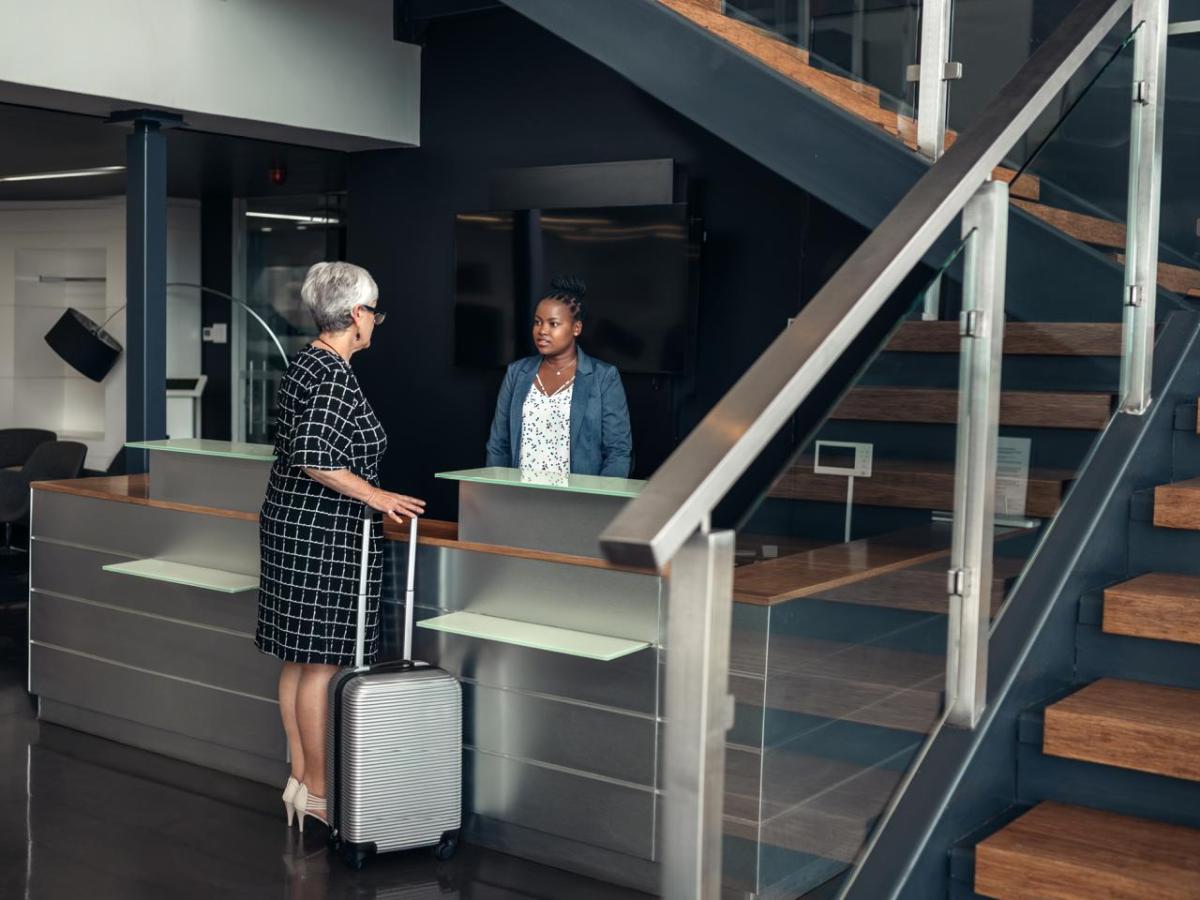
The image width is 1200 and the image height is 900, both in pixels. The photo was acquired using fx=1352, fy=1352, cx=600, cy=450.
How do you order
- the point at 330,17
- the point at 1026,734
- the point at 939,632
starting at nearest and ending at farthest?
the point at 939,632 < the point at 1026,734 < the point at 330,17

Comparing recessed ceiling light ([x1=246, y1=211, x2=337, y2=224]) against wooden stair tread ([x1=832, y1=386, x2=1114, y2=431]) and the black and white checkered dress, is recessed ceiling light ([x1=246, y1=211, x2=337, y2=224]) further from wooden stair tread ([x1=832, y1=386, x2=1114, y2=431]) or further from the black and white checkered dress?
wooden stair tread ([x1=832, y1=386, x2=1114, y2=431])

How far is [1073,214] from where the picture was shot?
3080 mm

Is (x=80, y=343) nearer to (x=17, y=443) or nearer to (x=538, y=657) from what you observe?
(x=17, y=443)

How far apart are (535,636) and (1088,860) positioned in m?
1.94

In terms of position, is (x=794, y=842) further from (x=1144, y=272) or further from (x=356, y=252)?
(x=356, y=252)

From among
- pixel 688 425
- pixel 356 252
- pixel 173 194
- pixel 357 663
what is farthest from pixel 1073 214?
pixel 173 194

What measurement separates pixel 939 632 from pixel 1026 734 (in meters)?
0.36

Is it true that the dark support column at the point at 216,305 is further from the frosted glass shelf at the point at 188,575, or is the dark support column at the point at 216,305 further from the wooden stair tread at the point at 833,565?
the wooden stair tread at the point at 833,565

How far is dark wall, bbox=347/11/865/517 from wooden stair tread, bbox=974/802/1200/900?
3644 millimetres

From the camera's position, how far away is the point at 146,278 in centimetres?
652

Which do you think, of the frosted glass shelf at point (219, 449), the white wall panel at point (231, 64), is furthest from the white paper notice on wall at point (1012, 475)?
the white wall panel at point (231, 64)

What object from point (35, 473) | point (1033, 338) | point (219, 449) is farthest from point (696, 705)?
point (35, 473)

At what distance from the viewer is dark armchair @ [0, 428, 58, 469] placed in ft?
35.6

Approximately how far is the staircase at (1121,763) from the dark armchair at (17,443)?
9796mm
